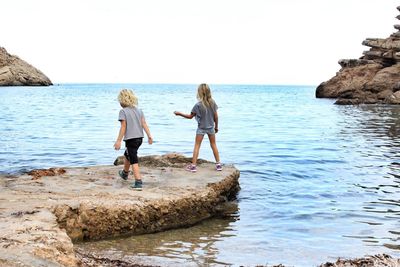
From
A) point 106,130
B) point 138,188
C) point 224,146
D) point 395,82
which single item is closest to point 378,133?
point 224,146

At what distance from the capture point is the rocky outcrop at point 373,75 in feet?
168

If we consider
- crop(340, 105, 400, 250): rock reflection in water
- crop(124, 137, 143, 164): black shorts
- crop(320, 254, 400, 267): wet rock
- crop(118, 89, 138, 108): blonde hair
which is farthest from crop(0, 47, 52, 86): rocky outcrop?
crop(320, 254, 400, 267): wet rock

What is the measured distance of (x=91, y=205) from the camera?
7.02 meters

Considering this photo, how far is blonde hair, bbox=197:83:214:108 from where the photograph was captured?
31.8 ft

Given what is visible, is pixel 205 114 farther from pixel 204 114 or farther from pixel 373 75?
pixel 373 75

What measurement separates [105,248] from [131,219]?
2.46ft

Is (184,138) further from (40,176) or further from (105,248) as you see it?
(105,248)

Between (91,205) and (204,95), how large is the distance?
3.58 metres

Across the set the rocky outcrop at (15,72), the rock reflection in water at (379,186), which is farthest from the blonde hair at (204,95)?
the rocky outcrop at (15,72)

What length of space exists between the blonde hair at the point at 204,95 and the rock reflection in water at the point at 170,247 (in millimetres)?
2829

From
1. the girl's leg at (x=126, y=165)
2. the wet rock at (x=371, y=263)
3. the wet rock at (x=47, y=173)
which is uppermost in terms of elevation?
the girl's leg at (x=126, y=165)

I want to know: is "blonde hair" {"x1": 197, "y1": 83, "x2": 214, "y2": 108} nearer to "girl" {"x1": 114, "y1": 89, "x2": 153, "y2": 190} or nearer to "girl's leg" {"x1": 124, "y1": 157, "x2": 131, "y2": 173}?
"girl" {"x1": 114, "y1": 89, "x2": 153, "y2": 190}

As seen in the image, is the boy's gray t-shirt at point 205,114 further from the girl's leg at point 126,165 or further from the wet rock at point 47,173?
the wet rock at point 47,173

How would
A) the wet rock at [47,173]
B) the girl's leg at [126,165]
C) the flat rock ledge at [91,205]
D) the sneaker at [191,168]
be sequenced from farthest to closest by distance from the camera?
the sneaker at [191,168]
the wet rock at [47,173]
the girl's leg at [126,165]
the flat rock ledge at [91,205]
